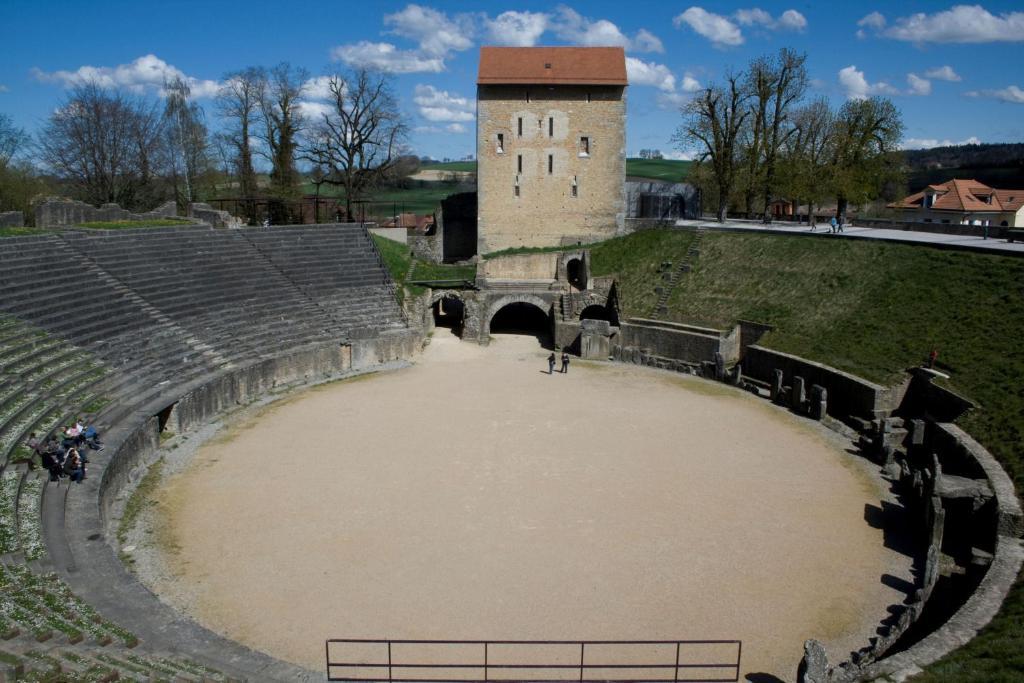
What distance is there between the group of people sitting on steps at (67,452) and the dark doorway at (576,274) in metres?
25.9

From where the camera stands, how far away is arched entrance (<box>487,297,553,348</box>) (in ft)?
116

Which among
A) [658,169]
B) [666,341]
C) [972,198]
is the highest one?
[658,169]

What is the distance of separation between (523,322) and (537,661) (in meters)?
28.6

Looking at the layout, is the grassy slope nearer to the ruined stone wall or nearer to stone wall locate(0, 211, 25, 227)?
the ruined stone wall

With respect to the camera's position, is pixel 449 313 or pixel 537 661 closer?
pixel 537 661

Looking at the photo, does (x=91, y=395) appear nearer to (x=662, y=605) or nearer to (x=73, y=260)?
(x=73, y=260)

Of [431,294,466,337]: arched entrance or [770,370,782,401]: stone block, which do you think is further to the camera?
[431,294,466,337]: arched entrance

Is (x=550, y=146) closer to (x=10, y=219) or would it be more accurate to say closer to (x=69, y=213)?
(x=69, y=213)

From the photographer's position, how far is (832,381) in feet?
80.8

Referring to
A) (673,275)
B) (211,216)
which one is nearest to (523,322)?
(673,275)

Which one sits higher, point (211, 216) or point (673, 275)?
point (211, 216)

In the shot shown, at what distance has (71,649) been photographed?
10.0 meters

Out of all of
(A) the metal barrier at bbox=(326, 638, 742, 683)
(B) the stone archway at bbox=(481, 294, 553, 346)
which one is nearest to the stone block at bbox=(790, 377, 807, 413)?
(B) the stone archway at bbox=(481, 294, 553, 346)

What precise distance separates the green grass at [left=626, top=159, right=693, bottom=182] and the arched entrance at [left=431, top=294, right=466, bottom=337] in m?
55.3
